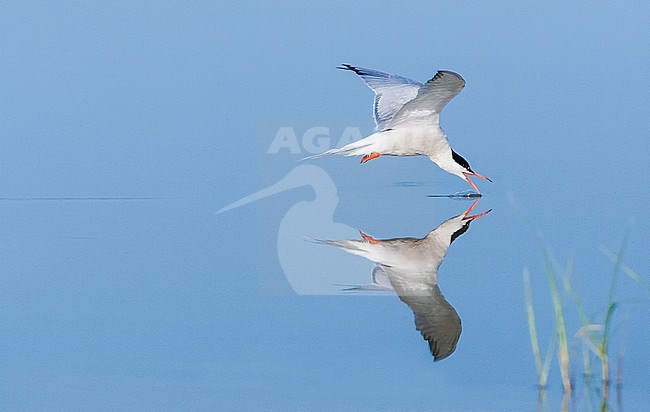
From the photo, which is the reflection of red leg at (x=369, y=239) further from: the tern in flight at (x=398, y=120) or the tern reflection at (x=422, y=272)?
the tern in flight at (x=398, y=120)

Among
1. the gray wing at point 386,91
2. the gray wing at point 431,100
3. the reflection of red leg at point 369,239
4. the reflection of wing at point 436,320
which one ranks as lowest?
the reflection of wing at point 436,320

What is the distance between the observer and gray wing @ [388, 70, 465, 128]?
489 cm

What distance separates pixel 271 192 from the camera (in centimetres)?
668

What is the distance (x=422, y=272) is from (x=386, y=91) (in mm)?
1261

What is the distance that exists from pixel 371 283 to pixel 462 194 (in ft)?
7.57

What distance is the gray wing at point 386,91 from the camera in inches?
220

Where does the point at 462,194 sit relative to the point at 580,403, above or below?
above

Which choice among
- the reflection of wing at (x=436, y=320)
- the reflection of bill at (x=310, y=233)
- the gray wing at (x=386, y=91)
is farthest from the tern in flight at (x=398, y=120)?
the reflection of wing at (x=436, y=320)

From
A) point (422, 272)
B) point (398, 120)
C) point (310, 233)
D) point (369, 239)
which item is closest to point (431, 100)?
point (398, 120)

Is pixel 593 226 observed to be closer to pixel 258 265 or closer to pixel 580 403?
pixel 258 265

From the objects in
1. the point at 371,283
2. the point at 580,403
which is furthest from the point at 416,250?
the point at 580,403

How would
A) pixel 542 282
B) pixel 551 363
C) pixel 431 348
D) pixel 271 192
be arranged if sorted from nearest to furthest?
1. pixel 551 363
2. pixel 431 348
3. pixel 542 282
4. pixel 271 192

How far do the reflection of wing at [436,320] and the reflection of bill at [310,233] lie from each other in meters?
0.37

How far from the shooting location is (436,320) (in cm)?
394
